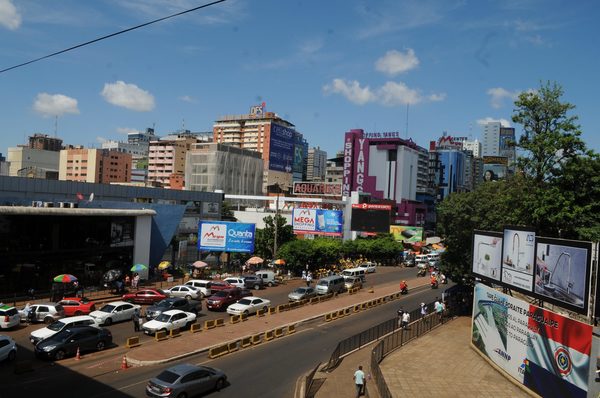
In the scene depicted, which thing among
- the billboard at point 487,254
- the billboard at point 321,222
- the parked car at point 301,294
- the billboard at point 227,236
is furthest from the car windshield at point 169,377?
the billboard at point 321,222

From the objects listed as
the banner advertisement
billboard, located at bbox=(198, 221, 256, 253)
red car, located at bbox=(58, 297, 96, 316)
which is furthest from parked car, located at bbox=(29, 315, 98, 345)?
billboard, located at bbox=(198, 221, 256, 253)

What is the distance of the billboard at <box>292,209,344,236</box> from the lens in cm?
7444

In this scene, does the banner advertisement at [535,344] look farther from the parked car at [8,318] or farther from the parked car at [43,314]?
the parked car at [8,318]

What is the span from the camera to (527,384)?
2205cm

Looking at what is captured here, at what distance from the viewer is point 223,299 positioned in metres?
37.3

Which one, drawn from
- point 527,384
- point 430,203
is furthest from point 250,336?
point 430,203

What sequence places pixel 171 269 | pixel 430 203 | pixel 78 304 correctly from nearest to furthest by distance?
pixel 78 304 < pixel 171 269 < pixel 430 203

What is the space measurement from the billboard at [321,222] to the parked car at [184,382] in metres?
54.9

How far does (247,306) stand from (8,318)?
14.6m

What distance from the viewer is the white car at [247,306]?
35188 mm

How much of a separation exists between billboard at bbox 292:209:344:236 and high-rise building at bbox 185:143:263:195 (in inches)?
2692

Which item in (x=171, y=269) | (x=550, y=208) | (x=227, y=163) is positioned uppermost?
(x=227, y=163)

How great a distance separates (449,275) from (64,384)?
32215 mm

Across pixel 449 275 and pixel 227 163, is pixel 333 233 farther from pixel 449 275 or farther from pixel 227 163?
pixel 227 163
